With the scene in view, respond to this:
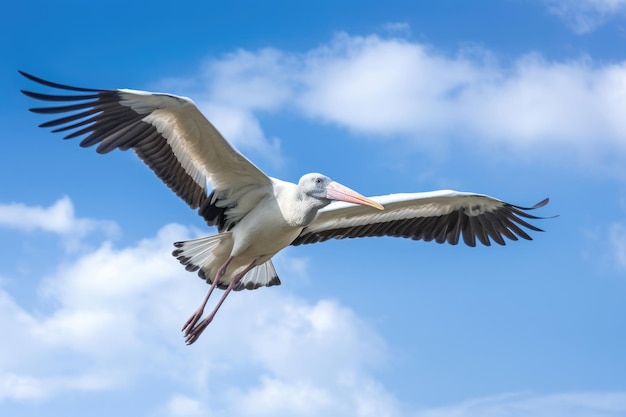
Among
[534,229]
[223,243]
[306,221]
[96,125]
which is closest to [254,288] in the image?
[223,243]

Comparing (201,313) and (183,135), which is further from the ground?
(183,135)

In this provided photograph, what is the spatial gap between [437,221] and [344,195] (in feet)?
7.70

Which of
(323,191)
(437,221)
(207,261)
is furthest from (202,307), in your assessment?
(437,221)

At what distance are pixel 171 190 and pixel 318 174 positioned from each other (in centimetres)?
183

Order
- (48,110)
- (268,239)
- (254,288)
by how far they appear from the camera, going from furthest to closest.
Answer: (254,288), (268,239), (48,110)

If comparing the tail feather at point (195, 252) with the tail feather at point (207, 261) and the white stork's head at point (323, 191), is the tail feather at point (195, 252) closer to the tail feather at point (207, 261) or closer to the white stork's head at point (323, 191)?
the tail feather at point (207, 261)

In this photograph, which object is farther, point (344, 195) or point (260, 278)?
point (260, 278)

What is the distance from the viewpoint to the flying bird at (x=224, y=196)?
36.0 ft

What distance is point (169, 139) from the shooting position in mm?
11258

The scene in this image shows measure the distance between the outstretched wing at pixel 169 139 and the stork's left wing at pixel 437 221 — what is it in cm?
146

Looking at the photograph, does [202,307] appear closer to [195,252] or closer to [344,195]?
[195,252]

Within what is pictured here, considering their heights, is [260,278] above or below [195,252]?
above

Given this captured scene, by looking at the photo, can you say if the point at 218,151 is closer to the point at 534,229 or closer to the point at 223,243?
the point at 223,243

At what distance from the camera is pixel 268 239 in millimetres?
11422
